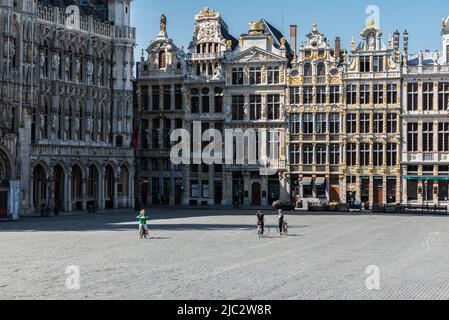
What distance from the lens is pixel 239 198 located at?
82375 millimetres

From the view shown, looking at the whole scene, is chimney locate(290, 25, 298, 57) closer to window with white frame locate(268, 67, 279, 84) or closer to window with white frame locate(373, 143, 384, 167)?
window with white frame locate(268, 67, 279, 84)

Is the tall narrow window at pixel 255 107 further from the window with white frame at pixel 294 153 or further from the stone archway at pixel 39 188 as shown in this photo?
the stone archway at pixel 39 188

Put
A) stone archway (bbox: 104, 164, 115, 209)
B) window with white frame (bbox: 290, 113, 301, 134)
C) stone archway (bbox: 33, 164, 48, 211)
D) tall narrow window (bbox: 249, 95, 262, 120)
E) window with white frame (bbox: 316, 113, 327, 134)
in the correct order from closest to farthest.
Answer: stone archway (bbox: 33, 164, 48, 211), stone archway (bbox: 104, 164, 115, 209), window with white frame (bbox: 316, 113, 327, 134), window with white frame (bbox: 290, 113, 301, 134), tall narrow window (bbox: 249, 95, 262, 120)

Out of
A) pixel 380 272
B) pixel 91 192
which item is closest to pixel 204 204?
pixel 91 192

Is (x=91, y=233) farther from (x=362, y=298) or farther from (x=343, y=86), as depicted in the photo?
(x=343, y=86)

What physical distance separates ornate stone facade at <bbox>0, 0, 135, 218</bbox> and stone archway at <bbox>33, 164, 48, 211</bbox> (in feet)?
0.27

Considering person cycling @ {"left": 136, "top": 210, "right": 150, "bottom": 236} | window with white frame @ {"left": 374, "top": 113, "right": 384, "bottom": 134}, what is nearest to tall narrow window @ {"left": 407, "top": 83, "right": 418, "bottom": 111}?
window with white frame @ {"left": 374, "top": 113, "right": 384, "bottom": 134}

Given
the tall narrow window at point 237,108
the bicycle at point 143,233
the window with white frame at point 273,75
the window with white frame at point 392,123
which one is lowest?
the bicycle at point 143,233

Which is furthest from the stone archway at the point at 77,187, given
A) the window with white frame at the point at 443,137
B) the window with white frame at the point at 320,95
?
the window with white frame at the point at 443,137

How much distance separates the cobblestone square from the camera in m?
22.8

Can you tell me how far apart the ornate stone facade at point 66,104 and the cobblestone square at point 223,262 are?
1643cm

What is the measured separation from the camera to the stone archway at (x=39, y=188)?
69.6 metres

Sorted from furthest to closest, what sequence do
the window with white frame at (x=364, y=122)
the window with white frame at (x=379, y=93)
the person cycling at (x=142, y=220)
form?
the window with white frame at (x=364, y=122), the window with white frame at (x=379, y=93), the person cycling at (x=142, y=220)
